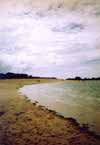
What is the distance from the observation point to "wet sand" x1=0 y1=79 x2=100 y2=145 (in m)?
2.79

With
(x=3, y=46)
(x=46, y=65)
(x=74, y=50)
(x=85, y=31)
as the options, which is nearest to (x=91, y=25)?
(x=85, y=31)

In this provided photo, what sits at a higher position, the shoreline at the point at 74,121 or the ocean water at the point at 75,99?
the ocean water at the point at 75,99

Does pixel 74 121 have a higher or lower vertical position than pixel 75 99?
lower

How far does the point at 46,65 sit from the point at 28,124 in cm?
59

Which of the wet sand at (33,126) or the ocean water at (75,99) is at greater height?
the ocean water at (75,99)

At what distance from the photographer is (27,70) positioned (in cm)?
308

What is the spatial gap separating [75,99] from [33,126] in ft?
1.51

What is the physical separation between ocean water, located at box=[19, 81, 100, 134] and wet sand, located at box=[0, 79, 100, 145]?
2.5 inches

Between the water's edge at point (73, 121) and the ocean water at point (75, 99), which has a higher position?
the ocean water at point (75, 99)

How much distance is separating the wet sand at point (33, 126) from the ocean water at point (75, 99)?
0.21 ft

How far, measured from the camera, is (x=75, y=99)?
9.36ft

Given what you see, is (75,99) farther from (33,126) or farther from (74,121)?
(33,126)

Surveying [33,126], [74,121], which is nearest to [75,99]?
[74,121]

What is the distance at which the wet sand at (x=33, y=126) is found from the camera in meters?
2.79
